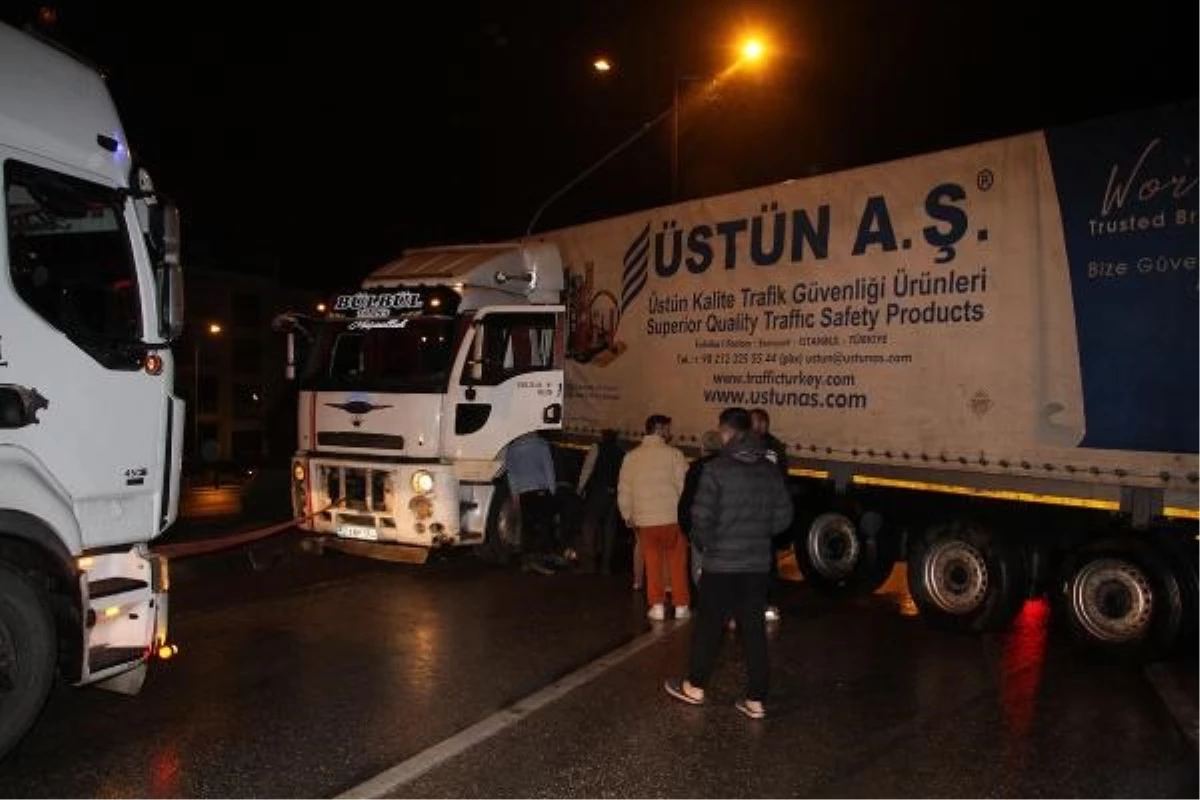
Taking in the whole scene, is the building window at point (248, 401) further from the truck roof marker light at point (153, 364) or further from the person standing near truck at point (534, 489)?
the truck roof marker light at point (153, 364)

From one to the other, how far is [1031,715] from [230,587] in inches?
276

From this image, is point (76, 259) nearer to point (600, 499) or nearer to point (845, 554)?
point (600, 499)

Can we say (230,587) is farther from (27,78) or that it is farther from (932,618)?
(932,618)

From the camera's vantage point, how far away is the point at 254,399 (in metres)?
67.4

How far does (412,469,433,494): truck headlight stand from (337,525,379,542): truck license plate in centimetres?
65

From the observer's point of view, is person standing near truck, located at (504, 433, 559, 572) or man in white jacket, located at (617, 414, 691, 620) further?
person standing near truck, located at (504, 433, 559, 572)

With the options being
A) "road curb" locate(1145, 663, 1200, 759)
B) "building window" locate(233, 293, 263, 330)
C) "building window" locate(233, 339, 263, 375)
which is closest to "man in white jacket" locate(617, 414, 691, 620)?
"road curb" locate(1145, 663, 1200, 759)

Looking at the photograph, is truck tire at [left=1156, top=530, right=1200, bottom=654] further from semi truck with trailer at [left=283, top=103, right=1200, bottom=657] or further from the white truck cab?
the white truck cab

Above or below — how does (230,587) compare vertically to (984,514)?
below

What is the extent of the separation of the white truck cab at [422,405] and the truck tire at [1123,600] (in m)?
5.15

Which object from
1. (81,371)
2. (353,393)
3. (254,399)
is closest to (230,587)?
(353,393)

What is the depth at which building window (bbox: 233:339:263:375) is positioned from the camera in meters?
66.2

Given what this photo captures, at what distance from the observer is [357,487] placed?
33.6 ft

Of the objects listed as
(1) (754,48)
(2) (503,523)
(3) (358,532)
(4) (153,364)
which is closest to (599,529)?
(2) (503,523)
